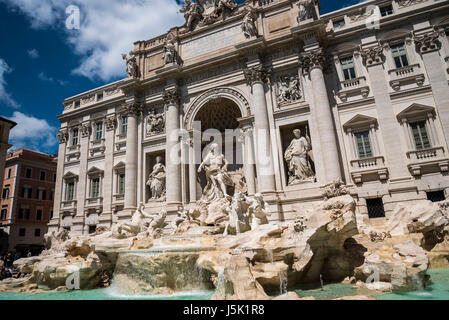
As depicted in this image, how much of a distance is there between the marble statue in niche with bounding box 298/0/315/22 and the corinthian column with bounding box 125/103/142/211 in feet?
44.3

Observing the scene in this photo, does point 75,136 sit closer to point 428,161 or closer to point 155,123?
point 155,123

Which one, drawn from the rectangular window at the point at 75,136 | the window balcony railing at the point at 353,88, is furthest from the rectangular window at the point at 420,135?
the rectangular window at the point at 75,136

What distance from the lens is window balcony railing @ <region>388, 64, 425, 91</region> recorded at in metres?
16.6

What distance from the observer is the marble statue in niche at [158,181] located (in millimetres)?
21516

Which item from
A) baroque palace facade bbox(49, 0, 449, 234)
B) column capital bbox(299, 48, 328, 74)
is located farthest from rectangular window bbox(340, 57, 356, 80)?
column capital bbox(299, 48, 328, 74)

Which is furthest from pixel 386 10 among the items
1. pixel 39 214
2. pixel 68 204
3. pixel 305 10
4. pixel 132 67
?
pixel 39 214

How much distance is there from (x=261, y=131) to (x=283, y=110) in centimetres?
200

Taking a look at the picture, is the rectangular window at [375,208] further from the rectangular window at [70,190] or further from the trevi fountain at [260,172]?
the rectangular window at [70,190]

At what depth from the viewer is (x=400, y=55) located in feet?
57.5

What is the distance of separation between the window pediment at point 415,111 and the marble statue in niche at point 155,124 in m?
15.9

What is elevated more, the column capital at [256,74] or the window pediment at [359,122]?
the column capital at [256,74]

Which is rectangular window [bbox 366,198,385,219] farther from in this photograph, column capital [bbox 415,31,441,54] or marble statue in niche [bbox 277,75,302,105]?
column capital [bbox 415,31,441,54]
